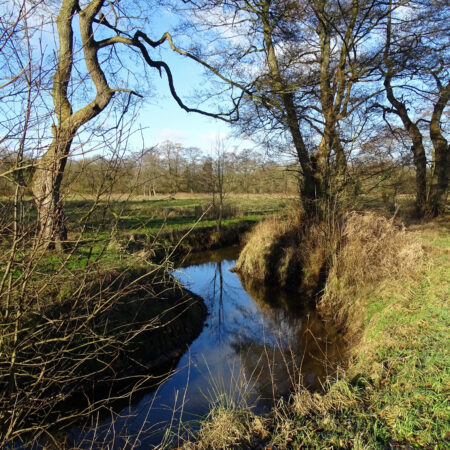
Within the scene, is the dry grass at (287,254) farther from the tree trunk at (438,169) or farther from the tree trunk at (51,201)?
the tree trunk at (51,201)

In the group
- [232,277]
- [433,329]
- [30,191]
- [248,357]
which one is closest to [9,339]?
[30,191]

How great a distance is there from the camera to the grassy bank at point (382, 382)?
291 cm

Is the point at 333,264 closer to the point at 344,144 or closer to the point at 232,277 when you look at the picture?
the point at 344,144

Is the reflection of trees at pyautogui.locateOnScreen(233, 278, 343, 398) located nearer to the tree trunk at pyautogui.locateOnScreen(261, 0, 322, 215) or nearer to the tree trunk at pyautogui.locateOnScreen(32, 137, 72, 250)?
the tree trunk at pyautogui.locateOnScreen(32, 137, 72, 250)

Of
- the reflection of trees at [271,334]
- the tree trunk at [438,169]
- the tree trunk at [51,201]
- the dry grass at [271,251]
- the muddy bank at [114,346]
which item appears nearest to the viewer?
the tree trunk at [51,201]

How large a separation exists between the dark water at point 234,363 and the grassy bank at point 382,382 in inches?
16.9

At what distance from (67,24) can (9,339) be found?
6.31 meters

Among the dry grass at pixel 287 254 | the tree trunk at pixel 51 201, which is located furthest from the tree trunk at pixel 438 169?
the tree trunk at pixel 51 201

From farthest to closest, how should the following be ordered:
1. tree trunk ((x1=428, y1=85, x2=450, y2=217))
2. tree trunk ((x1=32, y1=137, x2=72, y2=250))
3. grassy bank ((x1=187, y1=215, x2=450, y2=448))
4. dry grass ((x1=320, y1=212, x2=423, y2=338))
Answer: tree trunk ((x1=428, y1=85, x2=450, y2=217)), dry grass ((x1=320, y1=212, x2=423, y2=338)), grassy bank ((x1=187, y1=215, x2=450, y2=448)), tree trunk ((x1=32, y1=137, x2=72, y2=250))

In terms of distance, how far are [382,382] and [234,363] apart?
105 inches

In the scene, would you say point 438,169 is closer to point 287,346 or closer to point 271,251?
point 271,251

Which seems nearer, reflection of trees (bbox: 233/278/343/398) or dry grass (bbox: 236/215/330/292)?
reflection of trees (bbox: 233/278/343/398)

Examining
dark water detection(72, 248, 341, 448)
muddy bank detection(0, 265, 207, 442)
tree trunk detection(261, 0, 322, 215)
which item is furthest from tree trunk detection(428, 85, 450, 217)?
muddy bank detection(0, 265, 207, 442)

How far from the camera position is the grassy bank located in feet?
9.55
